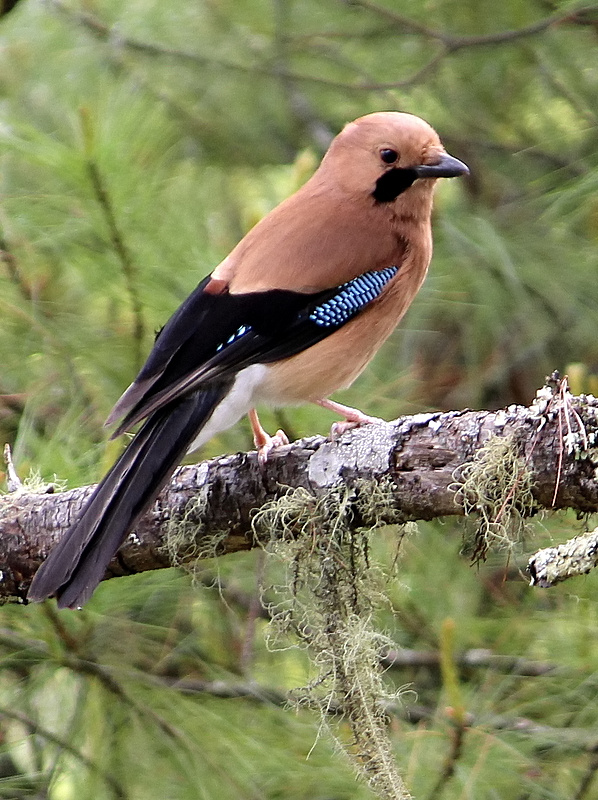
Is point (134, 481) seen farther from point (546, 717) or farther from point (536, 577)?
point (546, 717)

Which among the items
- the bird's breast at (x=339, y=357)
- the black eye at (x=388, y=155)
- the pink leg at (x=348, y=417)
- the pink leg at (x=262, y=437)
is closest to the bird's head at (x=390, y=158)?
the black eye at (x=388, y=155)

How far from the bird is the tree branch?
3.5 inches

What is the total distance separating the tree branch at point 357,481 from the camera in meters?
1.90

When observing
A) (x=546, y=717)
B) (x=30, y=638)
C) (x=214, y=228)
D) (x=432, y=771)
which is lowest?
(x=546, y=717)

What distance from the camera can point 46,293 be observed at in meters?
3.36

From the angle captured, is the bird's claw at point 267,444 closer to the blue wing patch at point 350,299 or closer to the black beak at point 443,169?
the blue wing patch at point 350,299

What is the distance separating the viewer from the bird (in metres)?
2.20

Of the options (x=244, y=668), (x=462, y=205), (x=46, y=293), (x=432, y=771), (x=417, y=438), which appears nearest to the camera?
(x=417, y=438)

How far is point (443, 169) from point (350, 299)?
46cm

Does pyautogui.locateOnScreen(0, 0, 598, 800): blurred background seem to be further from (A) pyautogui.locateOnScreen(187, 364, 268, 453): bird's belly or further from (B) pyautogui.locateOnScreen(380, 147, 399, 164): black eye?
(B) pyautogui.locateOnScreen(380, 147, 399, 164): black eye

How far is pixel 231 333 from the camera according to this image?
257 centimetres

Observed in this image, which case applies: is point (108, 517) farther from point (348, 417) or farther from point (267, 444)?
point (348, 417)

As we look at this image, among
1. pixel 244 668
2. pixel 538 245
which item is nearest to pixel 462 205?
pixel 538 245

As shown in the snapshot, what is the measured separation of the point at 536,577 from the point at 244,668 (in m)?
1.36
